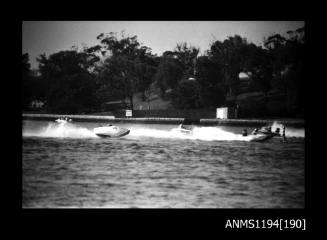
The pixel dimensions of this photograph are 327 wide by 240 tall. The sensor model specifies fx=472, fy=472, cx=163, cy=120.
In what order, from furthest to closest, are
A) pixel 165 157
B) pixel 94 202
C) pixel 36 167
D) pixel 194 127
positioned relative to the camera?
pixel 194 127
pixel 165 157
pixel 36 167
pixel 94 202

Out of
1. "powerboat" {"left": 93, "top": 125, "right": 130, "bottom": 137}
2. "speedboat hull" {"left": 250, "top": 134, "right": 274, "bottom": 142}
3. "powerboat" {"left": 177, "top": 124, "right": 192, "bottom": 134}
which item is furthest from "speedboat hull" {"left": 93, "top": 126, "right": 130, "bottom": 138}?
"speedboat hull" {"left": 250, "top": 134, "right": 274, "bottom": 142}

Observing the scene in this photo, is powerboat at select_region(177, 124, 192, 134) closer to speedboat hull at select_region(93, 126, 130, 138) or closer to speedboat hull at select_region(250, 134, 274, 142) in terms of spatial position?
speedboat hull at select_region(93, 126, 130, 138)

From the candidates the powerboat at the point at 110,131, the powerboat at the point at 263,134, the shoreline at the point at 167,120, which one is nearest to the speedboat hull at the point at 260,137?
the powerboat at the point at 263,134

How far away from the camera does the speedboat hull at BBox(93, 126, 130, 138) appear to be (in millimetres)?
9125

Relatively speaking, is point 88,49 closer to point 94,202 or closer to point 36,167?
point 36,167

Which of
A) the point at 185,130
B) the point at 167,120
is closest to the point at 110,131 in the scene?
the point at 167,120

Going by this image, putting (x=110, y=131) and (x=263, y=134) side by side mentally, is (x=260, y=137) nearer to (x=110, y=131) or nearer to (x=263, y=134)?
(x=263, y=134)

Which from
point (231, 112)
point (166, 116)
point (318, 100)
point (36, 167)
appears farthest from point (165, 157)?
point (318, 100)

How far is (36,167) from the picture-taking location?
776 cm

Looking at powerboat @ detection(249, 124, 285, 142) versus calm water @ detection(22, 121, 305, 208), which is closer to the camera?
calm water @ detection(22, 121, 305, 208)

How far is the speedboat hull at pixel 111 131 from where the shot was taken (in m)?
9.12

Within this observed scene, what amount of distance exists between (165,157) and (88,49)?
238cm

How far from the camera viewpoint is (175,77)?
9094mm

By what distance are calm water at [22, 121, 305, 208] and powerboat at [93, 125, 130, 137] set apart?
0.39 feet
